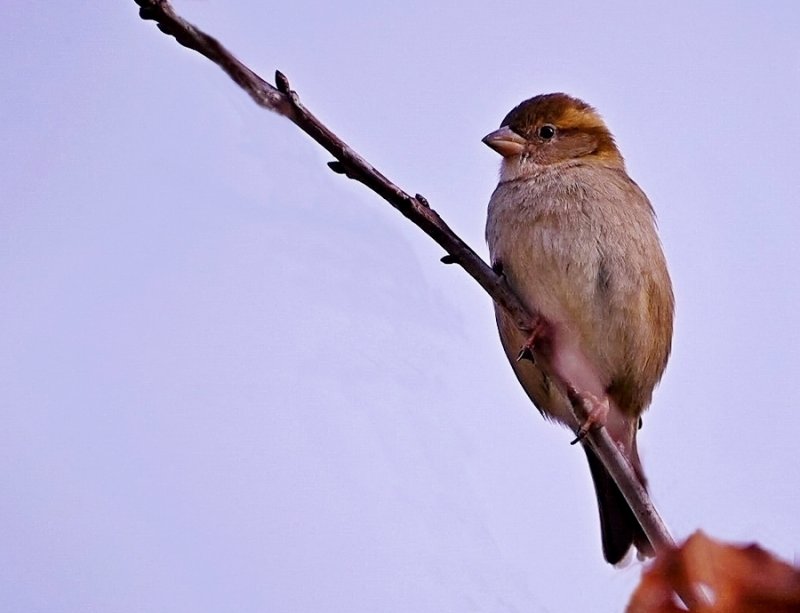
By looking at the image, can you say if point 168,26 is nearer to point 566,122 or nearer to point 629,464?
point 629,464

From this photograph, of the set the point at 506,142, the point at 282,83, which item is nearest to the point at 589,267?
the point at 506,142

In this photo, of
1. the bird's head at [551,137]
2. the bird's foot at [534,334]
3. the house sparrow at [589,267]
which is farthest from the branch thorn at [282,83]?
the bird's head at [551,137]

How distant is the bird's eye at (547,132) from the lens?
14.0 ft

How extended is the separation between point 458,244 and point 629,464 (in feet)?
1.51

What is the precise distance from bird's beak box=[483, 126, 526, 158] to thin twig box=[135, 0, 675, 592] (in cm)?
213

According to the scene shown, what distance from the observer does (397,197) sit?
1.40 meters

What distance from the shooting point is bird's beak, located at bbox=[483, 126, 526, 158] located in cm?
418

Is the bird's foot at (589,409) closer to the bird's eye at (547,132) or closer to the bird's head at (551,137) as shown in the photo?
the bird's head at (551,137)

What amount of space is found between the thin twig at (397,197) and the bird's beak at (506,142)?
7.00ft

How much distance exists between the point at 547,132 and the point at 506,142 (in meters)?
0.21

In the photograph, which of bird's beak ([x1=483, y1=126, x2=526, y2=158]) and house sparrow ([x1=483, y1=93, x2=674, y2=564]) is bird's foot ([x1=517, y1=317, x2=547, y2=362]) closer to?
house sparrow ([x1=483, y1=93, x2=674, y2=564])

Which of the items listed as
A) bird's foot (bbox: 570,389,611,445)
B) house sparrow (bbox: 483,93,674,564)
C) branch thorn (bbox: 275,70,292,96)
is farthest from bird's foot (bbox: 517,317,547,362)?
house sparrow (bbox: 483,93,674,564)

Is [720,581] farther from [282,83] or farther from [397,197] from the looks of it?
[397,197]

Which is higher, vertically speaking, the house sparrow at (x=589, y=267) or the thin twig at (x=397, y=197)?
the house sparrow at (x=589, y=267)
